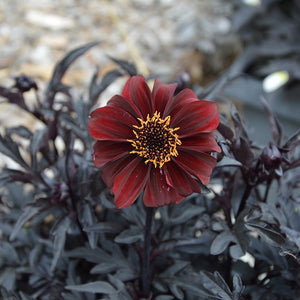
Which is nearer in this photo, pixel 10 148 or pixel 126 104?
pixel 126 104

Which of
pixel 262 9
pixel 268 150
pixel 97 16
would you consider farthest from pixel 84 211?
pixel 97 16

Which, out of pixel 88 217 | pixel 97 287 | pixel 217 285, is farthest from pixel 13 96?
pixel 217 285

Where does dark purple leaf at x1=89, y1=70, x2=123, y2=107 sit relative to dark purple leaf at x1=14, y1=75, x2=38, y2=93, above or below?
below

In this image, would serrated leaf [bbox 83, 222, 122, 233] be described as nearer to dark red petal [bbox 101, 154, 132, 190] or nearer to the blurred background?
dark red petal [bbox 101, 154, 132, 190]

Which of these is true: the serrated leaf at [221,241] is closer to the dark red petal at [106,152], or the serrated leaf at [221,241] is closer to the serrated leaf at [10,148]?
the dark red petal at [106,152]

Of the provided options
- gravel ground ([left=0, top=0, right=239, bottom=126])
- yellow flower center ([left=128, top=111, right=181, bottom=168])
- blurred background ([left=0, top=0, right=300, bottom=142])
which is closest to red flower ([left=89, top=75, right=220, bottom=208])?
yellow flower center ([left=128, top=111, right=181, bottom=168])

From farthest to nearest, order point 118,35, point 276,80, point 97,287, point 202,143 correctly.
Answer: point 118,35, point 276,80, point 97,287, point 202,143

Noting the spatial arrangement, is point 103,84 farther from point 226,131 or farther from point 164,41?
point 164,41
